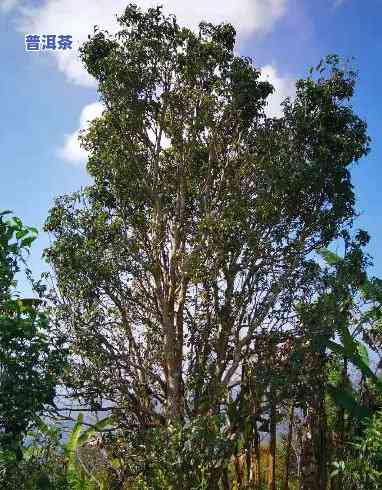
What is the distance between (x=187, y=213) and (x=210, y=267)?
1.88 m

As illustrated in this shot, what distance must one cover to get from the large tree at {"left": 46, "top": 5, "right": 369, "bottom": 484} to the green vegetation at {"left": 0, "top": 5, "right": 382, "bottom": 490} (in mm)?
34

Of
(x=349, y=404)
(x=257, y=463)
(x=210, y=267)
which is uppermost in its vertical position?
(x=210, y=267)

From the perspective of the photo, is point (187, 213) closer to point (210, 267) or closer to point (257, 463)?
point (210, 267)

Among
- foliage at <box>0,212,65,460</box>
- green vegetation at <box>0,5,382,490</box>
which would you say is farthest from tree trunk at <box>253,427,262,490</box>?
foliage at <box>0,212,65,460</box>

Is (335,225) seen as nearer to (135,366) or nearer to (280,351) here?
(280,351)

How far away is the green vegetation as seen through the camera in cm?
1113

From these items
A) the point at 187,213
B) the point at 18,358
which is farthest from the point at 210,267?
the point at 18,358

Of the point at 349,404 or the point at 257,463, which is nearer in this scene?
the point at 349,404

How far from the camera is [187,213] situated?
1277 cm

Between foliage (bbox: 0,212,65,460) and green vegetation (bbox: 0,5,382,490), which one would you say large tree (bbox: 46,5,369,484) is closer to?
green vegetation (bbox: 0,5,382,490)

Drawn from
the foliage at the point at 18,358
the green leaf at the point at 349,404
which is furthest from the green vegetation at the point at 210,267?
the foliage at the point at 18,358

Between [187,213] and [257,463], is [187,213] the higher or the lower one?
the higher one

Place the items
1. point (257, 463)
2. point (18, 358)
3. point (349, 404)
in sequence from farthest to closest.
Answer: point (257, 463)
point (349, 404)
point (18, 358)

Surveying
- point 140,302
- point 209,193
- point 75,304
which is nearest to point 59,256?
point 75,304
